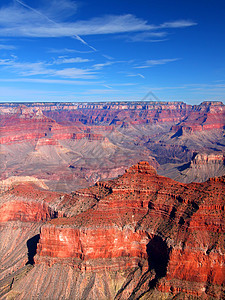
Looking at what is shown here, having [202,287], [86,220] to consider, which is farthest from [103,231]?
[202,287]

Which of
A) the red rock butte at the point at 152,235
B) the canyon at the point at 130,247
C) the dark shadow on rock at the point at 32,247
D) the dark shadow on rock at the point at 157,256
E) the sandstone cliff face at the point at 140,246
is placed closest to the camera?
the red rock butte at the point at 152,235

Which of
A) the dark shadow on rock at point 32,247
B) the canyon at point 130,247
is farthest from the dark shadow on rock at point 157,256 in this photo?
the dark shadow on rock at point 32,247

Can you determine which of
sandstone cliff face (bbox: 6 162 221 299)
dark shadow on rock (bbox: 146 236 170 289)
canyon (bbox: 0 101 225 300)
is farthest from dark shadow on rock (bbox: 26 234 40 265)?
dark shadow on rock (bbox: 146 236 170 289)

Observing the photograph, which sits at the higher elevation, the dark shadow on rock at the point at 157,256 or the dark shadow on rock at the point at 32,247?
the dark shadow on rock at the point at 157,256

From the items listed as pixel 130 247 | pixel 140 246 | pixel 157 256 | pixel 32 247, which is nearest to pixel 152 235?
pixel 140 246

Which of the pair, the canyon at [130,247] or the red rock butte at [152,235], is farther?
the canyon at [130,247]

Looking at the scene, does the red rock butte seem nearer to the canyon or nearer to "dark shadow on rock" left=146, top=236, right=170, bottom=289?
"dark shadow on rock" left=146, top=236, right=170, bottom=289

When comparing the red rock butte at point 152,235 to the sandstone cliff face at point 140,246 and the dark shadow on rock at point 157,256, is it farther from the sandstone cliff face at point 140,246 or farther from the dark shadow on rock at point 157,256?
the sandstone cliff face at point 140,246

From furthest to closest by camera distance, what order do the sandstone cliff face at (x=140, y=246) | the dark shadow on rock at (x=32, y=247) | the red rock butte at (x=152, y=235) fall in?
the dark shadow on rock at (x=32, y=247), the sandstone cliff face at (x=140, y=246), the red rock butte at (x=152, y=235)
